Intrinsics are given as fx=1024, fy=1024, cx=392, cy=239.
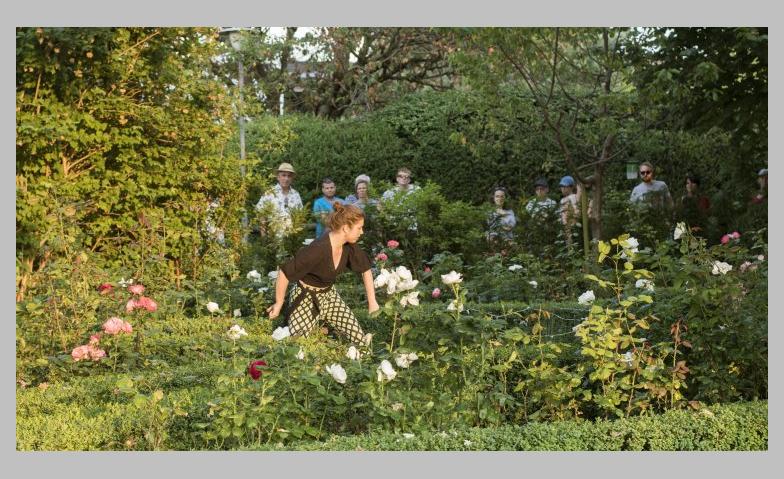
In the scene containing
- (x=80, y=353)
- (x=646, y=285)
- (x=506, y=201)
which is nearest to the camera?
(x=80, y=353)

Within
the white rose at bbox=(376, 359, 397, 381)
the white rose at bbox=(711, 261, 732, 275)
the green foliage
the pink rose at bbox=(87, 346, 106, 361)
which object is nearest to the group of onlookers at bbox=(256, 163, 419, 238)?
the green foliage

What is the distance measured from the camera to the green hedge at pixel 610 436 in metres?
4.74

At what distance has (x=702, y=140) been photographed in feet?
52.8

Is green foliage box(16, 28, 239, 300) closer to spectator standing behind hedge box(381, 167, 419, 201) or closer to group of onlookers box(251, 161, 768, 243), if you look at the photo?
group of onlookers box(251, 161, 768, 243)

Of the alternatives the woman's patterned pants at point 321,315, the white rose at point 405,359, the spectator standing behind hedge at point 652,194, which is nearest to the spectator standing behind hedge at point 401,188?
the spectator standing behind hedge at point 652,194

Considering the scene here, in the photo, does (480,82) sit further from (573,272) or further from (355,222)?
(355,222)

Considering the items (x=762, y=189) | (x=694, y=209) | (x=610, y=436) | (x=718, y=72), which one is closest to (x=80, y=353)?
(x=610, y=436)

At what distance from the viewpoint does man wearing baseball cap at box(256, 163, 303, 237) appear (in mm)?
10922

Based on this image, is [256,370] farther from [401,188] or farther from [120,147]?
[401,188]

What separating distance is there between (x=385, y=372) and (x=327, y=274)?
2.51 meters

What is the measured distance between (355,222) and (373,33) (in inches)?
469

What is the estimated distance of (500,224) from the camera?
11.1m

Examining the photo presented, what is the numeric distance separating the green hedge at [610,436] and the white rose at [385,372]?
261 mm

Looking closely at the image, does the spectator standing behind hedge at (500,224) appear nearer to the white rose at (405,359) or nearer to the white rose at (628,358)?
the white rose at (628,358)
